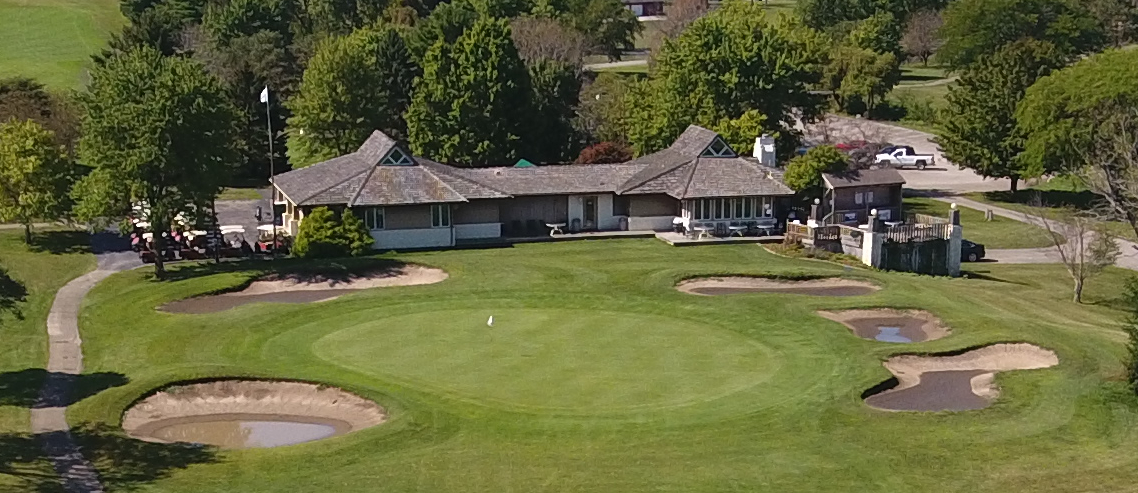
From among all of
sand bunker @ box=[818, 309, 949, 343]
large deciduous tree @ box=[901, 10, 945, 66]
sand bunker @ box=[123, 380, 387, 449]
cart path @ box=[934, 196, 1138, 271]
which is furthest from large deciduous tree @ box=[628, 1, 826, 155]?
large deciduous tree @ box=[901, 10, 945, 66]

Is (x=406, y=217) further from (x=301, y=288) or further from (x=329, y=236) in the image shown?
(x=301, y=288)

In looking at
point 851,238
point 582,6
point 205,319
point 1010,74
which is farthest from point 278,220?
point 582,6

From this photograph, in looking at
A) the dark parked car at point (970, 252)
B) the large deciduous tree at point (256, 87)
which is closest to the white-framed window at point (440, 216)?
the large deciduous tree at point (256, 87)

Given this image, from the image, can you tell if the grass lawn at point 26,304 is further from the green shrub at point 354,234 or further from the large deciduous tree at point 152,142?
the green shrub at point 354,234

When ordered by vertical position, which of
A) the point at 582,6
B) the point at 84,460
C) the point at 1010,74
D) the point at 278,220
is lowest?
the point at 84,460

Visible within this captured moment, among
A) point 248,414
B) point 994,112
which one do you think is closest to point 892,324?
point 248,414

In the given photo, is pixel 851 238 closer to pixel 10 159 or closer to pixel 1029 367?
pixel 1029 367
